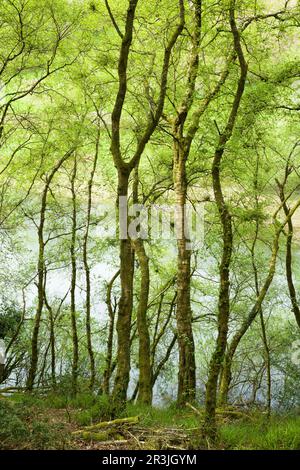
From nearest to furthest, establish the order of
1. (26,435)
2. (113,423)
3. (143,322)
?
1. (26,435)
2. (113,423)
3. (143,322)

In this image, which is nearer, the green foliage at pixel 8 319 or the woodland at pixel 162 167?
the woodland at pixel 162 167

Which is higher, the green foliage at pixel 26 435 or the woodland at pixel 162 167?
the woodland at pixel 162 167

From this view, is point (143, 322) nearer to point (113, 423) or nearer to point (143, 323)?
point (143, 323)

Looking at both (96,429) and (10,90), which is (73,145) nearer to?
(10,90)

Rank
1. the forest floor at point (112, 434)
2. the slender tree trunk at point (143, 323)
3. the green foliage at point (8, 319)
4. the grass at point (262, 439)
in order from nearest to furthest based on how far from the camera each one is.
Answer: the forest floor at point (112, 434)
the grass at point (262, 439)
the slender tree trunk at point (143, 323)
the green foliage at point (8, 319)

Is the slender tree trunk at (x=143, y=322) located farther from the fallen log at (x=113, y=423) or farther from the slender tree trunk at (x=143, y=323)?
the fallen log at (x=113, y=423)

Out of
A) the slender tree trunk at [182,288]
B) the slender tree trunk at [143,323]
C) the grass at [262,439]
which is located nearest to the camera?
the grass at [262,439]

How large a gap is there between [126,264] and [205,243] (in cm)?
841

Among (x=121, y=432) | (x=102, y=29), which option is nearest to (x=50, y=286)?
(x=102, y=29)

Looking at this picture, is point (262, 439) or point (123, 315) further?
point (123, 315)

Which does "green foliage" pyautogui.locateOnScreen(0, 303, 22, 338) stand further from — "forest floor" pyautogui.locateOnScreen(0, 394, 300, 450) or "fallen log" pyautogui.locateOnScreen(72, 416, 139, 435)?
"fallen log" pyautogui.locateOnScreen(72, 416, 139, 435)

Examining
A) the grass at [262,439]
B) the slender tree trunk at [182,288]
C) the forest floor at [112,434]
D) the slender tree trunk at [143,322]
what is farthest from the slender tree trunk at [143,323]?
Result: the grass at [262,439]

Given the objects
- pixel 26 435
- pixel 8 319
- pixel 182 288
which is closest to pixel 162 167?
pixel 182 288

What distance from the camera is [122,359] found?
7043mm
